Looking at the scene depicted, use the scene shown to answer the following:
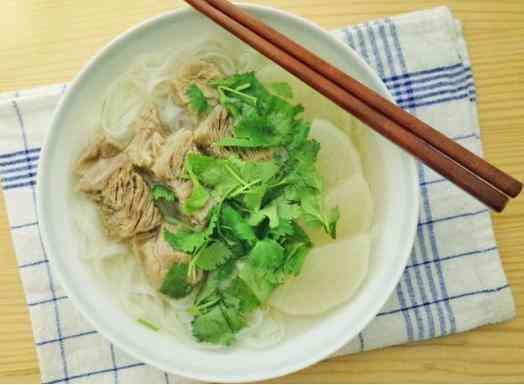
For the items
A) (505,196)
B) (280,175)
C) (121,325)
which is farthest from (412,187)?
(121,325)

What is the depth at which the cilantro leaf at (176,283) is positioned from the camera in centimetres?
169

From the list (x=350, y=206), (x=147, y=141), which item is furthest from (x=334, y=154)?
(x=147, y=141)

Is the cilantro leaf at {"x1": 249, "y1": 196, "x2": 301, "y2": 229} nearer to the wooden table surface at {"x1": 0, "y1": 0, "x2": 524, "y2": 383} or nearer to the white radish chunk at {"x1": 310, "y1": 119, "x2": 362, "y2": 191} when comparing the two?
the white radish chunk at {"x1": 310, "y1": 119, "x2": 362, "y2": 191}

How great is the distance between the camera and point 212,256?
1.64m

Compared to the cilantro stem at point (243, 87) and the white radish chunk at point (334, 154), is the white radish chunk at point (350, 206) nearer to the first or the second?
the white radish chunk at point (334, 154)

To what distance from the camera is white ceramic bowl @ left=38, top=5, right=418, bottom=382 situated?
166 cm

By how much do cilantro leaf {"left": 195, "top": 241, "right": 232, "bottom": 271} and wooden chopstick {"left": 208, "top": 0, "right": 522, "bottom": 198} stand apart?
0.54m

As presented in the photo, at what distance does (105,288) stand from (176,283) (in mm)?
207

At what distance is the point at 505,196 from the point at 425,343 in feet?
2.03

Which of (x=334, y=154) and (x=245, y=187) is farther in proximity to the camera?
(x=334, y=154)

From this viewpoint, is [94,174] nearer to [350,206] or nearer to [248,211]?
[248,211]

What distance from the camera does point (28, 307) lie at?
1895mm

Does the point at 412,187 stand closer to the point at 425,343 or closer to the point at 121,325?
the point at 425,343

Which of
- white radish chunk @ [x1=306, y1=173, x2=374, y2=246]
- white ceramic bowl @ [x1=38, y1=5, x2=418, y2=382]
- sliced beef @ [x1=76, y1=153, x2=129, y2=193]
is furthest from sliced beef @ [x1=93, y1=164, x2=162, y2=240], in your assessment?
white radish chunk @ [x1=306, y1=173, x2=374, y2=246]
